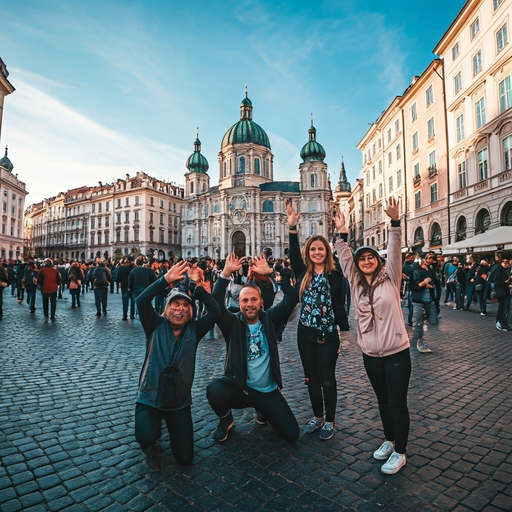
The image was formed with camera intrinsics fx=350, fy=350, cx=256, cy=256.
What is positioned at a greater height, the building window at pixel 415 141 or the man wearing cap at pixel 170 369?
the building window at pixel 415 141

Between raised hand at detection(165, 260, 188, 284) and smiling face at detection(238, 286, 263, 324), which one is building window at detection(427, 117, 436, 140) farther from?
raised hand at detection(165, 260, 188, 284)

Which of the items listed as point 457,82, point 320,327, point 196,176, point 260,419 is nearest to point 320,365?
point 320,327

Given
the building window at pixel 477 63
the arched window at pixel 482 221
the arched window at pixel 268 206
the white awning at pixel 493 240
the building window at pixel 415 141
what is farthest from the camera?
the arched window at pixel 268 206

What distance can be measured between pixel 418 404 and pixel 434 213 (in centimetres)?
2630

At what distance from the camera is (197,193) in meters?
73.5

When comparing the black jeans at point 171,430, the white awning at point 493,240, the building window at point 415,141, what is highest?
the building window at point 415,141

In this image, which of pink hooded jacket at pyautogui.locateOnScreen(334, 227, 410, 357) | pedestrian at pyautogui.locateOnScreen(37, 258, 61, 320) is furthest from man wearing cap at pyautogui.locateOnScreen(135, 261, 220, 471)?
pedestrian at pyautogui.locateOnScreen(37, 258, 61, 320)

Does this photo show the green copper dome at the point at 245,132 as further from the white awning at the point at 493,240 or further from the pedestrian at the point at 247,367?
the pedestrian at the point at 247,367

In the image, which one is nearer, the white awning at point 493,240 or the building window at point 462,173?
the white awning at point 493,240

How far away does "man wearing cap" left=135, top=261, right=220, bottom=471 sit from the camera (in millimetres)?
3158

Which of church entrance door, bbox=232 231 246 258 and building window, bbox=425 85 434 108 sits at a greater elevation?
building window, bbox=425 85 434 108

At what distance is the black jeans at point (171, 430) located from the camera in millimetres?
3031

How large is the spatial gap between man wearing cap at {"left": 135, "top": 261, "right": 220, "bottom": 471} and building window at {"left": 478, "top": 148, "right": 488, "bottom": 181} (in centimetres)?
2379

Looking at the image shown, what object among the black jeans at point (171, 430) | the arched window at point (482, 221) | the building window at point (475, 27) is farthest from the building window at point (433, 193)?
the black jeans at point (171, 430)
